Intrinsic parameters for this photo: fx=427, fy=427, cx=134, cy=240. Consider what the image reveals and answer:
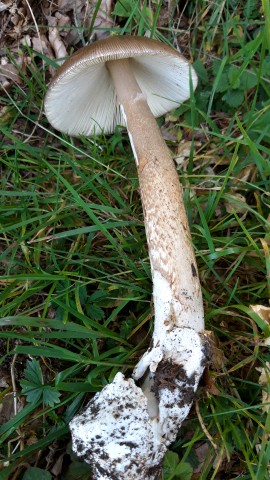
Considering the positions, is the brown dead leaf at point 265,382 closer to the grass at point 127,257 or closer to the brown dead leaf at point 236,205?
the grass at point 127,257

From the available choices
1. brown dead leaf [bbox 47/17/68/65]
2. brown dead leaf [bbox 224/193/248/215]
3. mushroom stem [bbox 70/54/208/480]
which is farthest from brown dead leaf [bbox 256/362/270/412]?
brown dead leaf [bbox 47/17/68/65]

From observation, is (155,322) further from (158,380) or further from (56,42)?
(56,42)

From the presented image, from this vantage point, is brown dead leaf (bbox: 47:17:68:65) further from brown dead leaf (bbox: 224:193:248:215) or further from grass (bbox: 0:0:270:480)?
brown dead leaf (bbox: 224:193:248:215)

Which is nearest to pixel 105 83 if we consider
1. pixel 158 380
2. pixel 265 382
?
pixel 158 380

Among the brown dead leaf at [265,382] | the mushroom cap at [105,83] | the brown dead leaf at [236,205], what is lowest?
the brown dead leaf at [265,382]

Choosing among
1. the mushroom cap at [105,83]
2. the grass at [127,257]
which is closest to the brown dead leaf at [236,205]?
the grass at [127,257]

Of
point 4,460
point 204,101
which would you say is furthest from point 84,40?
point 4,460
